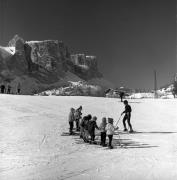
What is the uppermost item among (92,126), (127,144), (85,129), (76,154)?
(92,126)

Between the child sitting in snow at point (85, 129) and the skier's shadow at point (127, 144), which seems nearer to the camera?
the skier's shadow at point (127, 144)

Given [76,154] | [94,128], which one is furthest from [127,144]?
[76,154]

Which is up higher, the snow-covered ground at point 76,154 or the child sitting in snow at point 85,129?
the child sitting in snow at point 85,129

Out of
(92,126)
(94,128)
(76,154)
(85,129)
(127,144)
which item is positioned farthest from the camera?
(85,129)

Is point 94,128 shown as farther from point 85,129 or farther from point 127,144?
point 127,144

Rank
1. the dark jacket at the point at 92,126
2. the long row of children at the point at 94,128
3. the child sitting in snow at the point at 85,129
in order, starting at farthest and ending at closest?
the child sitting in snow at the point at 85,129 < the dark jacket at the point at 92,126 < the long row of children at the point at 94,128

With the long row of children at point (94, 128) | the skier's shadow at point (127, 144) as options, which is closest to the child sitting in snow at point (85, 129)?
A: the long row of children at point (94, 128)

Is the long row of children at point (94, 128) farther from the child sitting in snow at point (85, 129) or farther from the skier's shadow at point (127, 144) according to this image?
the skier's shadow at point (127, 144)

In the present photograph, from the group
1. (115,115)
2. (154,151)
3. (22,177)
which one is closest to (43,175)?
(22,177)

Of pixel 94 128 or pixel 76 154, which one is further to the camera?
pixel 94 128

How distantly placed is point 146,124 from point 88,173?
13.0 m

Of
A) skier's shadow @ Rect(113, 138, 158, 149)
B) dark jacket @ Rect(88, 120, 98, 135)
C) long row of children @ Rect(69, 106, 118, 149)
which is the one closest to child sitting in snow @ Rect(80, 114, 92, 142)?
long row of children @ Rect(69, 106, 118, 149)

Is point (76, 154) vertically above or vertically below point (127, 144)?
below

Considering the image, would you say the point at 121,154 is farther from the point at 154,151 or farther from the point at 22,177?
the point at 22,177
